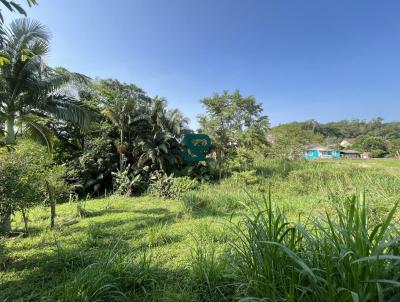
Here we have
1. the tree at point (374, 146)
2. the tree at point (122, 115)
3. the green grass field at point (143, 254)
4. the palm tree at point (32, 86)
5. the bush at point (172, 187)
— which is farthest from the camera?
the tree at point (374, 146)

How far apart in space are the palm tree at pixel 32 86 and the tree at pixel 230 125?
20.8 feet

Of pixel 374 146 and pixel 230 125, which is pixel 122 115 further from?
pixel 374 146

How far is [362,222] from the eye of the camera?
1745 mm

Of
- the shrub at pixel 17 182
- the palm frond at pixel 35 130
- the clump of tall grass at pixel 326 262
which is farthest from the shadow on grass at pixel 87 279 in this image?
the palm frond at pixel 35 130

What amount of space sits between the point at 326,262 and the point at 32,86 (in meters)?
9.59

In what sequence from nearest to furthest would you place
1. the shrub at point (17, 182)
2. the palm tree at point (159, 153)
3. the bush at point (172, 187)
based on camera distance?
the shrub at point (17, 182), the bush at point (172, 187), the palm tree at point (159, 153)

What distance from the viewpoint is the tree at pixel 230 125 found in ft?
42.5

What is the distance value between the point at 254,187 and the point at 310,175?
3.02 meters

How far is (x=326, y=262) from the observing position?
1.64 metres

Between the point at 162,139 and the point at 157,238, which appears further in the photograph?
the point at 162,139

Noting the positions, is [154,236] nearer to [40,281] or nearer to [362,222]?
[40,281]

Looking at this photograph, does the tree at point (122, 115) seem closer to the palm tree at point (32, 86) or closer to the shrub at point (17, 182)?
the palm tree at point (32, 86)

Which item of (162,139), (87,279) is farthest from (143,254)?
(162,139)

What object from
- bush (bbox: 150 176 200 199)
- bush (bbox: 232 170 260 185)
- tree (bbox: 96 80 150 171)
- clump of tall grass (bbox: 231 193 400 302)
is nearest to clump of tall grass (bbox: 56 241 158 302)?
clump of tall grass (bbox: 231 193 400 302)
